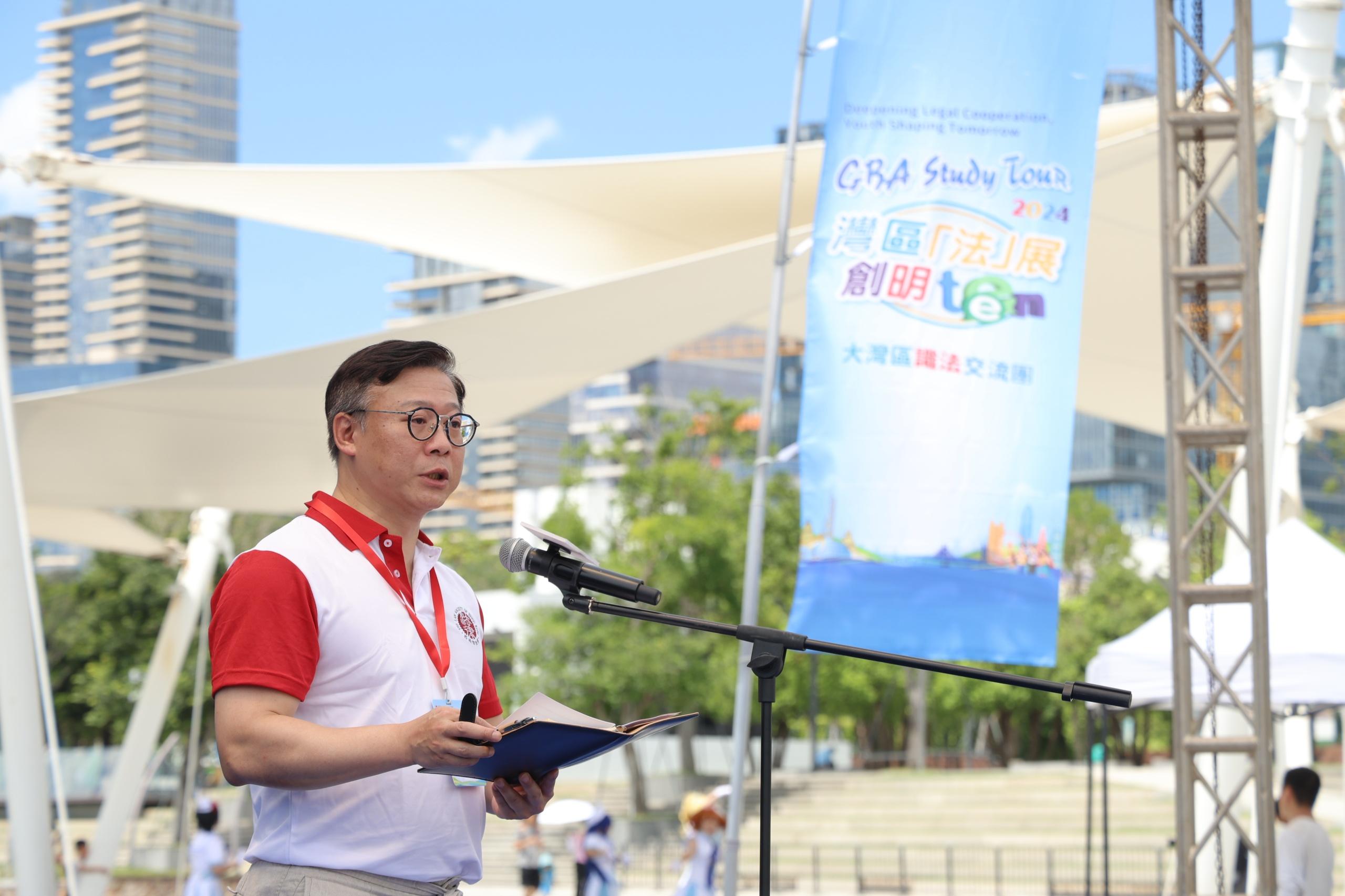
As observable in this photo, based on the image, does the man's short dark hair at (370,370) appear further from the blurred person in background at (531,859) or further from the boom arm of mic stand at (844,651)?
the blurred person in background at (531,859)

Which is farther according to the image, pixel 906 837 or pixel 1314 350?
pixel 1314 350

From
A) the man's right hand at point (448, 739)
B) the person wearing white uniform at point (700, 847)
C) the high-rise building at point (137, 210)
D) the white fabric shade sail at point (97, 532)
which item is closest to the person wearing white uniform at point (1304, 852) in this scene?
the person wearing white uniform at point (700, 847)

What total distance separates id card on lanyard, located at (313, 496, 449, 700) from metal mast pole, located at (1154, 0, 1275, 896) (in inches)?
184

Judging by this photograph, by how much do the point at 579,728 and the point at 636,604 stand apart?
0.79 metres

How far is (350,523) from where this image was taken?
7.49ft

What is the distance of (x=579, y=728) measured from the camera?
2.02m

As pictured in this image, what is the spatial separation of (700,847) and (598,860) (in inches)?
44.8

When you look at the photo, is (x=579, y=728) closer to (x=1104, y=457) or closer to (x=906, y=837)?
(x=906, y=837)

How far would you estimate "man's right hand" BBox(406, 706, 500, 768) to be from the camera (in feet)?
6.14

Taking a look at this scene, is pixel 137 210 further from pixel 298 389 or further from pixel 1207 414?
pixel 1207 414

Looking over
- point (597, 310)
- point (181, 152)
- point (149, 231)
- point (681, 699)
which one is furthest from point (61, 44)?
point (597, 310)

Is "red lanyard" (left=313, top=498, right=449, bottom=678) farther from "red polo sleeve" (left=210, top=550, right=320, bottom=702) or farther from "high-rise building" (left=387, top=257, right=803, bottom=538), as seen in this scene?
"high-rise building" (left=387, top=257, right=803, bottom=538)

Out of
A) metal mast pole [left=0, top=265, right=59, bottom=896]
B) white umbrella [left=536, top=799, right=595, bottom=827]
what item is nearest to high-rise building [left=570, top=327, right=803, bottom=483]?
white umbrella [left=536, top=799, right=595, bottom=827]

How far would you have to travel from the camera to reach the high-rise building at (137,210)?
164000mm
